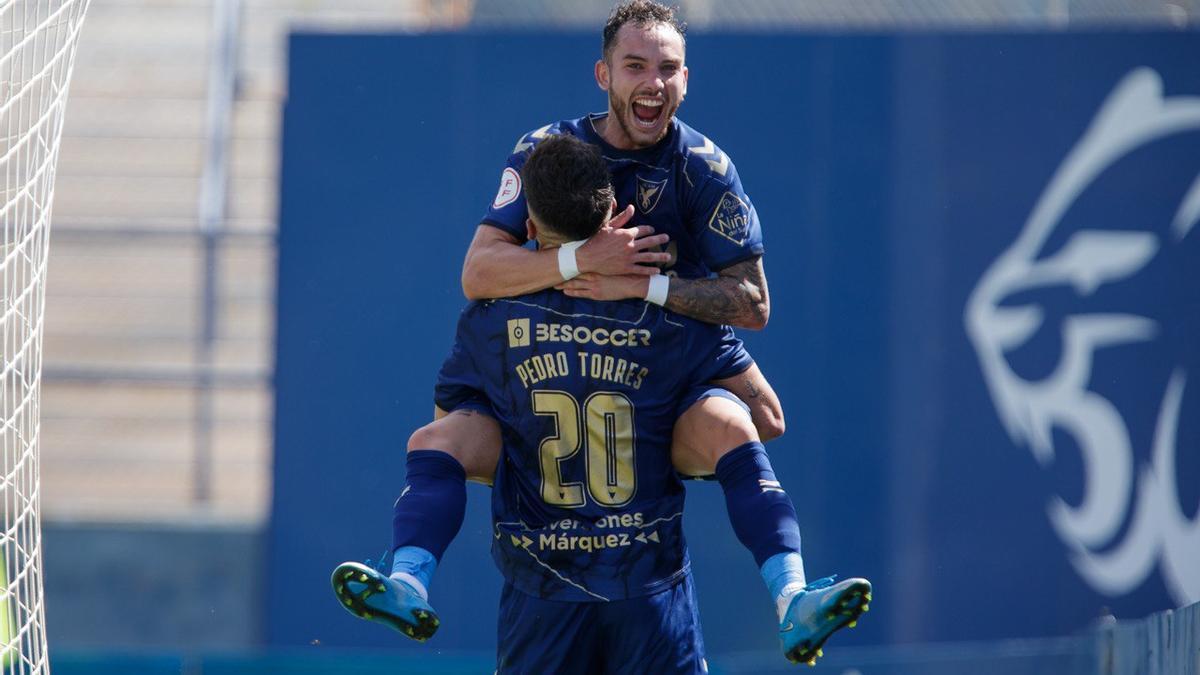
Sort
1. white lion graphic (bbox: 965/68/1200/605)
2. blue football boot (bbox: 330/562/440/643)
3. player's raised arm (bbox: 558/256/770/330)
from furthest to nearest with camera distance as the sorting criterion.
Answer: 1. white lion graphic (bbox: 965/68/1200/605)
2. player's raised arm (bbox: 558/256/770/330)
3. blue football boot (bbox: 330/562/440/643)

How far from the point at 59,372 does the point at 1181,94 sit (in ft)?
19.1

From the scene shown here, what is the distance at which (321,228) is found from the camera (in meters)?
7.40

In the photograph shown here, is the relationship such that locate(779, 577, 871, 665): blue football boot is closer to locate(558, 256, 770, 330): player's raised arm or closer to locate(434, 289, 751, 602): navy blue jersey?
locate(434, 289, 751, 602): navy blue jersey

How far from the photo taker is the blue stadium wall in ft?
23.8

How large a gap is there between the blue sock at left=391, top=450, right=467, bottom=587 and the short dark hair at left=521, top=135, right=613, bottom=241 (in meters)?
0.68

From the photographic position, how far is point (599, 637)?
4.12 metres

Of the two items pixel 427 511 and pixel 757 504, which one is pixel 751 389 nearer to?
pixel 757 504

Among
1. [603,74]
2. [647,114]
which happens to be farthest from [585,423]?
[603,74]

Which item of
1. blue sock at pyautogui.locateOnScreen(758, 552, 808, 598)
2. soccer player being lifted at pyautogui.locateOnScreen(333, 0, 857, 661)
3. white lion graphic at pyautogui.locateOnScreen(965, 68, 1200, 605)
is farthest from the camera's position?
white lion graphic at pyautogui.locateOnScreen(965, 68, 1200, 605)

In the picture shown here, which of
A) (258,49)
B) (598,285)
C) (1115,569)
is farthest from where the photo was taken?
(258,49)

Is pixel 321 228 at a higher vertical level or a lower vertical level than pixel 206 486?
higher

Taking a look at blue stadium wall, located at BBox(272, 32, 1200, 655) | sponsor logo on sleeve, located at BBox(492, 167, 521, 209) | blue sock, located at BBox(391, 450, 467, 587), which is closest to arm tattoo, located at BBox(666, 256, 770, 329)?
sponsor logo on sleeve, located at BBox(492, 167, 521, 209)

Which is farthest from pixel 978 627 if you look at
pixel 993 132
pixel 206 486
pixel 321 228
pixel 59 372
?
pixel 59 372

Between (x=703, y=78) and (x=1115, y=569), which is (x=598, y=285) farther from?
(x=1115, y=569)
